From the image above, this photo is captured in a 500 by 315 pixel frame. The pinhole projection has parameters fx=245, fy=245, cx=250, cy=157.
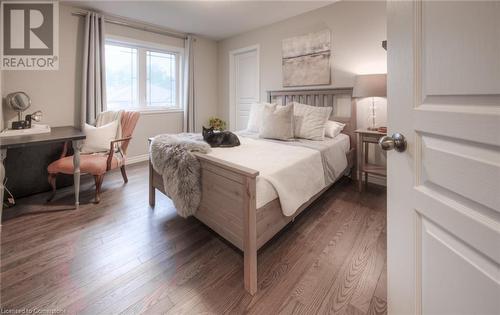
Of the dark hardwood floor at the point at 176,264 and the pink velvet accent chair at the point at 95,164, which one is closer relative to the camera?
the dark hardwood floor at the point at 176,264

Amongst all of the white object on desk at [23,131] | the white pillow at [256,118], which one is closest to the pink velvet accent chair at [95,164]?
the white object on desk at [23,131]

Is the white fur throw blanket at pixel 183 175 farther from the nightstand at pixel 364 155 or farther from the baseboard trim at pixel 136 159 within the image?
the baseboard trim at pixel 136 159

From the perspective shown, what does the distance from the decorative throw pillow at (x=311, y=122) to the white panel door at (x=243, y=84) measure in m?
1.67

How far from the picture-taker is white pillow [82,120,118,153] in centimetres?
294

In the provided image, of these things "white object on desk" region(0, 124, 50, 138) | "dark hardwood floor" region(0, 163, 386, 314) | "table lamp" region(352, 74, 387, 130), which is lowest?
"dark hardwood floor" region(0, 163, 386, 314)

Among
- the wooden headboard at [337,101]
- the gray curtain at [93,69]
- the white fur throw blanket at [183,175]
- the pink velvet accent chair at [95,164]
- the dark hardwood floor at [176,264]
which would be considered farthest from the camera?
the gray curtain at [93,69]

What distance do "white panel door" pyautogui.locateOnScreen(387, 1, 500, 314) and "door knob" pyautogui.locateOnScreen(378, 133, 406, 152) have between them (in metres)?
0.02

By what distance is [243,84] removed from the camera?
16.1 ft

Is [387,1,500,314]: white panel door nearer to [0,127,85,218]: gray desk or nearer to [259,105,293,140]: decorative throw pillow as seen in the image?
[259,105,293,140]: decorative throw pillow

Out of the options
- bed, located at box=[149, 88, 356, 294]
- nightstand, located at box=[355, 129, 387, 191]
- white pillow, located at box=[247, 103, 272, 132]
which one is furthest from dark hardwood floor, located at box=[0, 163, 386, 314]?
white pillow, located at box=[247, 103, 272, 132]

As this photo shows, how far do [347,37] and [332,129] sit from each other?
4.13ft

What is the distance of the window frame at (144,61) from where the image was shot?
397 cm

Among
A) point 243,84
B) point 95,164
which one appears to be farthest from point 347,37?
point 95,164

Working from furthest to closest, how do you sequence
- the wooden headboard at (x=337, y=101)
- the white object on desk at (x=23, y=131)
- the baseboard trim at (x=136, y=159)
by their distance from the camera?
the baseboard trim at (x=136, y=159) → the wooden headboard at (x=337, y=101) → the white object on desk at (x=23, y=131)
